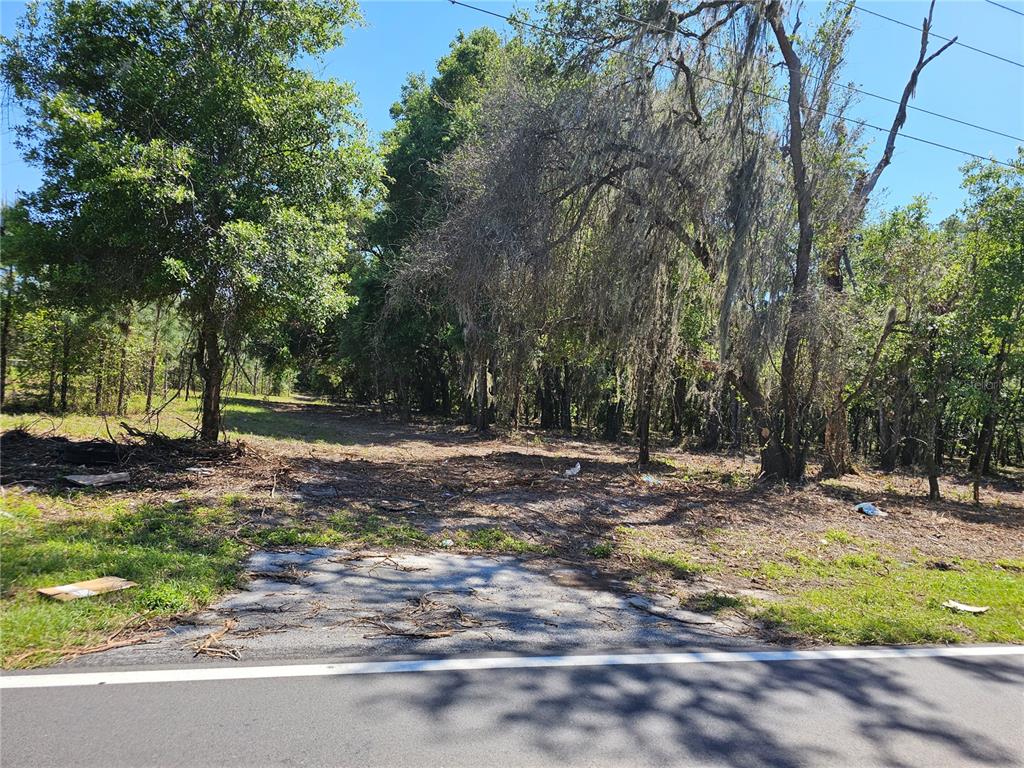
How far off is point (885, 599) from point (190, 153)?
35.8 feet

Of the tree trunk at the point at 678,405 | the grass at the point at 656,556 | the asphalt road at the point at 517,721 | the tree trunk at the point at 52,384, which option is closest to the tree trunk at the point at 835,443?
the tree trunk at the point at 678,405

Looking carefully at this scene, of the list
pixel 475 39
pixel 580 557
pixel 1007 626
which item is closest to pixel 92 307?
pixel 580 557

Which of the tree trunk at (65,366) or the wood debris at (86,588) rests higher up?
the tree trunk at (65,366)

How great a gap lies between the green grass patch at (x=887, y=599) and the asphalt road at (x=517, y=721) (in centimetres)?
115

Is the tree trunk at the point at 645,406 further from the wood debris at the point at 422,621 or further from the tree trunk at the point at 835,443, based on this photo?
the wood debris at the point at 422,621

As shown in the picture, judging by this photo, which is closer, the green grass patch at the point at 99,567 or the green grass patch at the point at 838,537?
the green grass patch at the point at 99,567

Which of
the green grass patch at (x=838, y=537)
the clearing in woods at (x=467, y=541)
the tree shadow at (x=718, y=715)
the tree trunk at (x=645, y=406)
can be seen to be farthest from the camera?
the tree trunk at (x=645, y=406)

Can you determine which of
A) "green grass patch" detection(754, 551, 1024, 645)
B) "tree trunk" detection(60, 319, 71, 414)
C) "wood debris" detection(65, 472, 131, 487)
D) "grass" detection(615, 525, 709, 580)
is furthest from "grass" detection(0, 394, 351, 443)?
"green grass patch" detection(754, 551, 1024, 645)

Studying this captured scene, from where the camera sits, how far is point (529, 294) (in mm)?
11727

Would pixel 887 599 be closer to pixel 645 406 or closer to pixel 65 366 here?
pixel 645 406

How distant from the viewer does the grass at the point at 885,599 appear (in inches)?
208

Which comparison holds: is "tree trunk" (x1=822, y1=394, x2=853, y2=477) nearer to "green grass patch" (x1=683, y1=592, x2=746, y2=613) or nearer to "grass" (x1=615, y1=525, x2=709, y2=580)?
"grass" (x1=615, y1=525, x2=709, y2=580)

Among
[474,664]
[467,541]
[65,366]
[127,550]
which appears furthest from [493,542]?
[65,366]

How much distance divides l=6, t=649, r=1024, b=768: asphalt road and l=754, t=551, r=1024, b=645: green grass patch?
1.15 metres
